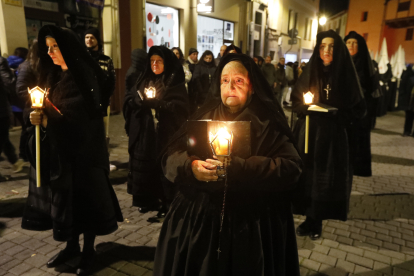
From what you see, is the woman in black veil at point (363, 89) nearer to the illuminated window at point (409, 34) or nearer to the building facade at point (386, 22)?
the building facade at point (386, 22)

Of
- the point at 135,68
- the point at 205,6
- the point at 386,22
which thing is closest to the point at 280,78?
the point at 205,6

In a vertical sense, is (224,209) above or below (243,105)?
below

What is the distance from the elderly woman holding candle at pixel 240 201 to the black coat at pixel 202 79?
21.1 feet

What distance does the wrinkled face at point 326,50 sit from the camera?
3.76 m

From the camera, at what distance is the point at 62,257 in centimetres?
336

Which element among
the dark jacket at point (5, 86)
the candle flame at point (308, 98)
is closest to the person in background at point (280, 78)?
the dark jacket at point (5, 86)

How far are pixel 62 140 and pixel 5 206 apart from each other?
251 centimetres

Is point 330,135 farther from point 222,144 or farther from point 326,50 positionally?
point 222,144

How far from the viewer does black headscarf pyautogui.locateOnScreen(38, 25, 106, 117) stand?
280 centimetres

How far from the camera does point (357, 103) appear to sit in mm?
3779

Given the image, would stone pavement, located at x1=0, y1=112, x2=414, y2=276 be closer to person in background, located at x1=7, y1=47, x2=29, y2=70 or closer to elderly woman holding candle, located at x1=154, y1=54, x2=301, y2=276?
elderly woman holding candle, located at x1=154, y1=54, x2=301, y2=276

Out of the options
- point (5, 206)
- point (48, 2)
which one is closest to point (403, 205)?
point (5, 206)

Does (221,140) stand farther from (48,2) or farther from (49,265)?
(48,2)

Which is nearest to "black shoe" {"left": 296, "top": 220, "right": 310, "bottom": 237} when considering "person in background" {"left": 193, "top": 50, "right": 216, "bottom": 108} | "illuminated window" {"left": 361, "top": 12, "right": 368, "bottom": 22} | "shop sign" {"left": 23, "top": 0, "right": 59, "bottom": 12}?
"person in background" {"left": 193, "top": 50, "right": 216, "bottom": 108}
